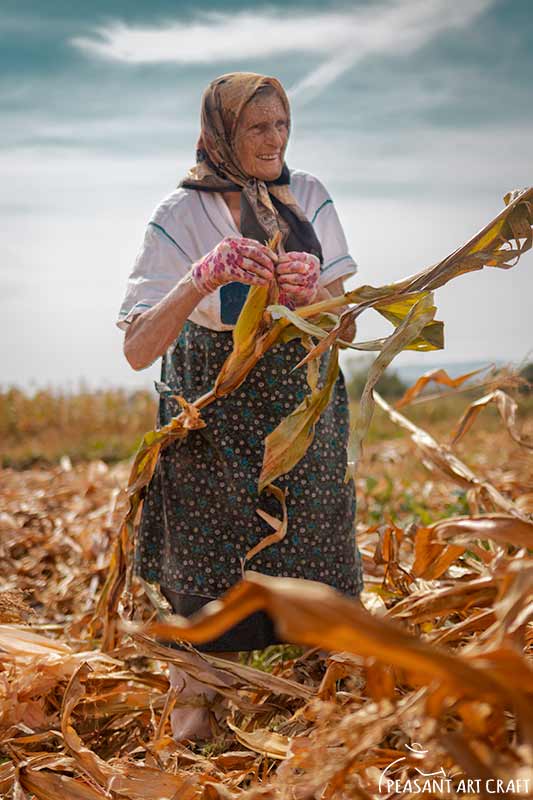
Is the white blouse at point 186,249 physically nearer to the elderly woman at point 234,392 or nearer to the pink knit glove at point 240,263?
the elderly woman at point 234,392

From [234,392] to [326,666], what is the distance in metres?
0.68

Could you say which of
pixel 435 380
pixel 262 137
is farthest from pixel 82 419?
pixel 262 137

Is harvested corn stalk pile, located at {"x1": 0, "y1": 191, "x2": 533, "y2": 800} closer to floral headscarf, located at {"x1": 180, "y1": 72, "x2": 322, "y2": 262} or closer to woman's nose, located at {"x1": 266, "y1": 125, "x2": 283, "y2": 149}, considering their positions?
floral headscarf, located at {"x1": 180, "y1": 72, "x2": 322, "y2": 262}

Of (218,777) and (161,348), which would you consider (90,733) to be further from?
(161,348)

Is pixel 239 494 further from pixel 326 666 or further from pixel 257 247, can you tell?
pixel 257 247

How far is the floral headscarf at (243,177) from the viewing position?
6.62ft

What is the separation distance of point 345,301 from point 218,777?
97 centimetres

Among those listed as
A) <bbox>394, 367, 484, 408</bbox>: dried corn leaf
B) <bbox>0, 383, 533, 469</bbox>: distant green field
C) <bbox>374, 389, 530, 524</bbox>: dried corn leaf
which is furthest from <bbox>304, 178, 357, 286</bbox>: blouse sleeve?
<bbox>0, 383, 533, 469</bbox>: distant green field

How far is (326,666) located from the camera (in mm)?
1951

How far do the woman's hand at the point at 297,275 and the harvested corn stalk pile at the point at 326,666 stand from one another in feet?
0.17

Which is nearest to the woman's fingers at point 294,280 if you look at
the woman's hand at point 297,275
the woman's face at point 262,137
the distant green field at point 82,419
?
the woman's hand at point 297,275

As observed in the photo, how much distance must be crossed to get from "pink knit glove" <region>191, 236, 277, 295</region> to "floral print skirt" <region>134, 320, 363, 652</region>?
332 mm

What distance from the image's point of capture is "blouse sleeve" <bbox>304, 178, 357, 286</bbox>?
217cm

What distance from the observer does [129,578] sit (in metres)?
2.28
